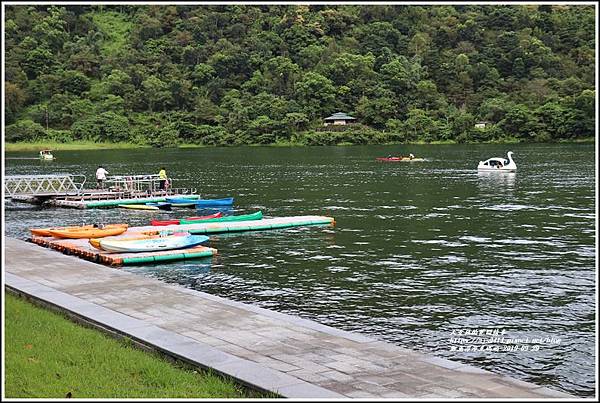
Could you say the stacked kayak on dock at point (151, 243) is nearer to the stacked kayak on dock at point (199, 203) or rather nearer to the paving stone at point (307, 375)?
the paving stone at point (307, 375)

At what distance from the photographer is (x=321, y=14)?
158375 millimetres

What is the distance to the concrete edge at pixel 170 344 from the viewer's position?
9.55 metres

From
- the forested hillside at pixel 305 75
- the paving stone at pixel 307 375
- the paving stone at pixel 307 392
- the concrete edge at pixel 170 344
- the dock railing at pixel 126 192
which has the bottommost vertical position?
the paving stone at pixel 307 375

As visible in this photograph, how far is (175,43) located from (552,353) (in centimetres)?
14333

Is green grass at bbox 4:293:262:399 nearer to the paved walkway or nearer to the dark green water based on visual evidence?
the paved walkway

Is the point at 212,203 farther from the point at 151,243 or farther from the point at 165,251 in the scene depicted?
the point at 165,251

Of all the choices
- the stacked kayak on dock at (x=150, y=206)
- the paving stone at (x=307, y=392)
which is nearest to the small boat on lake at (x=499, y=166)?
the stacked kayak on dock at (x=150, y=206)

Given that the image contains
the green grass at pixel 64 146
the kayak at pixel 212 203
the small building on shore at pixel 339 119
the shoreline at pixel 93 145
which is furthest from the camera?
the small building on shore at pixel 339 119

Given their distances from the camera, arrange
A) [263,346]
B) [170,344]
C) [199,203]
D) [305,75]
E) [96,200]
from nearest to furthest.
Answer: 1. [170,344]
2. [263,346]
3. [199,203]
4. [96,200]
5. [305,75]

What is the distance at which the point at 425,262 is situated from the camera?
2364 centimetres

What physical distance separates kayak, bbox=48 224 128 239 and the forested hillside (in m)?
92.9

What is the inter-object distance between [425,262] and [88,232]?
38.0 feet

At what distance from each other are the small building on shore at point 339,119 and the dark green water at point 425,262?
72249mm

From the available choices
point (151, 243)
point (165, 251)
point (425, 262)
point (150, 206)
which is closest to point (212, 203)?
point (150, 206)
